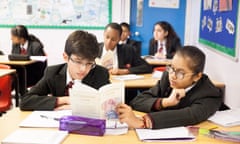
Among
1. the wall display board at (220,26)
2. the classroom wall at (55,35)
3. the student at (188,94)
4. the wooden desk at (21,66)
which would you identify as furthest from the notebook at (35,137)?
the classroom wall at (55,35)

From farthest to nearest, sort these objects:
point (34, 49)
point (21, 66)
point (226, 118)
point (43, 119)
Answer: point (34, 49) → point (21, 66) → point (226, 118) → point (43, 119)

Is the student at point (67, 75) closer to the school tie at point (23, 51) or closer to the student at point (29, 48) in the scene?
the student at point (29, 48)

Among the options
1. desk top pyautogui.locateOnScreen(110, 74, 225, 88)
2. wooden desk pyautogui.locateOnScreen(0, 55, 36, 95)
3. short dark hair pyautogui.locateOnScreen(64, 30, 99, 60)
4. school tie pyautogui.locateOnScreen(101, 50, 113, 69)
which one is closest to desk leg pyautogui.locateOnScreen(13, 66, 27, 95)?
wooden desk pyautogui.locateOnScreen(0, 55, 36, 95)

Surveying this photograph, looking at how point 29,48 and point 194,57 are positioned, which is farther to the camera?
point 29,48

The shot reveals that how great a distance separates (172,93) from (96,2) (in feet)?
14.6

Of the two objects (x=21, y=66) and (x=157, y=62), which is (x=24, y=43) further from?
(x=157, y=62)

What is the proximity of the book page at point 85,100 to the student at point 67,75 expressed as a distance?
0.33 m

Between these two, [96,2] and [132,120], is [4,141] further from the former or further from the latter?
[96,2]

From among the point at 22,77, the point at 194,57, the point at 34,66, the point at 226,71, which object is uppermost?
the point at 194,57

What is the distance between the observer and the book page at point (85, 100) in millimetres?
1647

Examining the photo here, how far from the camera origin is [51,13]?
624 cm

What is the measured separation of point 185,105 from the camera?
2059mm

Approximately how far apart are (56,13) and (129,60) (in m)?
2.89

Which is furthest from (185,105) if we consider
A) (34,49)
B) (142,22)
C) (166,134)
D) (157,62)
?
(142,22)
